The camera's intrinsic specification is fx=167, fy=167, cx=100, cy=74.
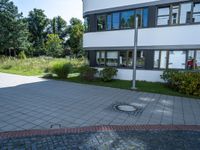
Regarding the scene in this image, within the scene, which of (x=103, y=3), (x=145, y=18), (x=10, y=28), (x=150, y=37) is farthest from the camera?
(x=10, y=28)

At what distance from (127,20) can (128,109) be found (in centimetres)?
880

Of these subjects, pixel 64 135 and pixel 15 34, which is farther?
pixel 15 34

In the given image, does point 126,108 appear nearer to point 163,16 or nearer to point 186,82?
point 186,82

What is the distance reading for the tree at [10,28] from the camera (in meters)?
34.5

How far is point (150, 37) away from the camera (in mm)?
12359

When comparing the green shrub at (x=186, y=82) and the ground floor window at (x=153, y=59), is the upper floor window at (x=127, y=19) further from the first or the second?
the green shrub at (x=186, y=82)

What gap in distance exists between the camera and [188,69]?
1153 centimetres

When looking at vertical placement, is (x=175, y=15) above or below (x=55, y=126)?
above

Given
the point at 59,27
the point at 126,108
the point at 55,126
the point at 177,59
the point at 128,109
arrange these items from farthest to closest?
the point at 59,27 < the point at 177,59 < the point at 126,108 < the point at 128,109 < the point at 55,126

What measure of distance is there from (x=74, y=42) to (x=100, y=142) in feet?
143

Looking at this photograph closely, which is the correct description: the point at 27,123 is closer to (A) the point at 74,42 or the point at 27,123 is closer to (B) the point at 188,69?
(B) the point at 188,69

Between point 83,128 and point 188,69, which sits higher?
point 188,69

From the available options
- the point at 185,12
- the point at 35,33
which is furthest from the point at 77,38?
the point at 185,12

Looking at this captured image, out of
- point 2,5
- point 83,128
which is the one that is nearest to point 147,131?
point 83,128
